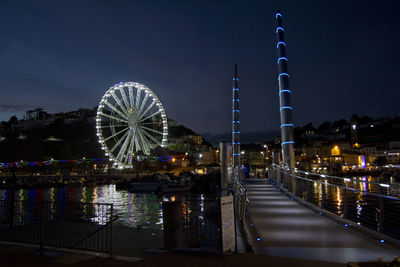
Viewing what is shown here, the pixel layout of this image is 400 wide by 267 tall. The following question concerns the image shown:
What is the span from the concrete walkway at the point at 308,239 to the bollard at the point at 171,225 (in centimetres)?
192

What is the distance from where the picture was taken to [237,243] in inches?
284

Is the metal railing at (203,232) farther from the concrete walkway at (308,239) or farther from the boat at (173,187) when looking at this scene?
the boat at (173,187)

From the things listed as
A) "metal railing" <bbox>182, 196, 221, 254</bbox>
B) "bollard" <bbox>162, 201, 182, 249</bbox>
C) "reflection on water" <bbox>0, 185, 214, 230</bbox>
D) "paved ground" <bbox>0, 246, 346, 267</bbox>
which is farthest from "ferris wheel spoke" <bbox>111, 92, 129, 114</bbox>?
"bollard" <bbox>162, 201, 182, 249</bbox>

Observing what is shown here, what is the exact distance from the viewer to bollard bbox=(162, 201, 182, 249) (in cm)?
880

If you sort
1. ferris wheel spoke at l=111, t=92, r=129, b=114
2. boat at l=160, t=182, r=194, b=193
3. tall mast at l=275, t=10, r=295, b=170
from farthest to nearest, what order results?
ferris wheel spoke at l=111, t=92, r=129, b=114 < boat at l=160, t=182, r=194, b=193 < tall mast at l=275, t=10, r=295, b=170

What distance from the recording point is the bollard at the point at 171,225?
880cm

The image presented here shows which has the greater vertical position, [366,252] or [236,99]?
[236,99]

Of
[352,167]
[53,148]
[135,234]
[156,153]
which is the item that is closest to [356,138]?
[352,167]

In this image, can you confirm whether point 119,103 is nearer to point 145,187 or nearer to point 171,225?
point 145,187

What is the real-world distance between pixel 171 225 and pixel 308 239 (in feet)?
11.7

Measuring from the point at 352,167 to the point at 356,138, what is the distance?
112ft

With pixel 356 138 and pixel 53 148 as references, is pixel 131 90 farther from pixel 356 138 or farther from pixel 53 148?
pixel 356 138

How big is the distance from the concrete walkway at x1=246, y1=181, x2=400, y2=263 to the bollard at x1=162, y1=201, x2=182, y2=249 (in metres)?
1.92

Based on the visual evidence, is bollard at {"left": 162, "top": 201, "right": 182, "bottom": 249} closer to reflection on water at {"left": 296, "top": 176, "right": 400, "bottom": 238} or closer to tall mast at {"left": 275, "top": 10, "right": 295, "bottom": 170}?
reflection on water at {"left": 296, "top": 176, "right": 400, "bottom": 238}
